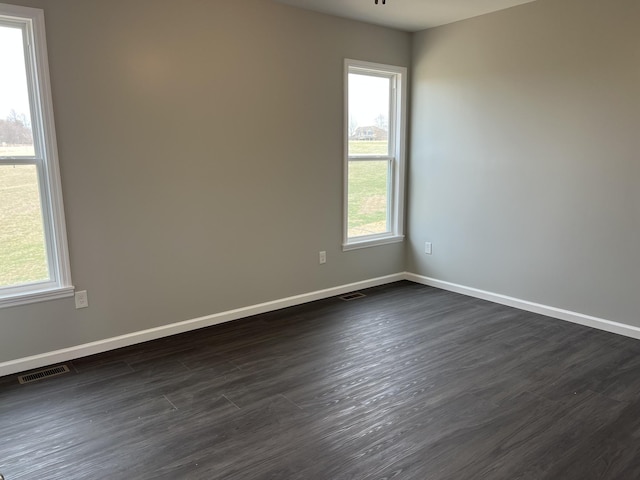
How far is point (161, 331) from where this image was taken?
11.6ft

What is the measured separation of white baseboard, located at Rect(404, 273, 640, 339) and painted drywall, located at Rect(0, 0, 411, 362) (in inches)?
46.0

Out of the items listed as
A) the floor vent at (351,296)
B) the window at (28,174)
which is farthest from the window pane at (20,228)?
the floor vent at (351,296)

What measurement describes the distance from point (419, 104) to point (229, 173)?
7.31 feet

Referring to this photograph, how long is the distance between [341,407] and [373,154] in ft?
9.46

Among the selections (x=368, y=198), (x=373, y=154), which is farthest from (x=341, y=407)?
(x=373, y=154)

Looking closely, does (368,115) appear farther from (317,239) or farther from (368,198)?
(317,239)

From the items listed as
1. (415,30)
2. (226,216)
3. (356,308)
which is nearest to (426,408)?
(356,308)

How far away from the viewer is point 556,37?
3.67 meters

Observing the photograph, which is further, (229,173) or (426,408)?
(229,173)

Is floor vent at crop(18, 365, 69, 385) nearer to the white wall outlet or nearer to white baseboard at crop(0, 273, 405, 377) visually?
white baseboard at crop(0, 273, 405, 377)

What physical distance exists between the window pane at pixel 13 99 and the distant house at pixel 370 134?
107 inches

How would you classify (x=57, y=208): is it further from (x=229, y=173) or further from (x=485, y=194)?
(x=485, y=194)

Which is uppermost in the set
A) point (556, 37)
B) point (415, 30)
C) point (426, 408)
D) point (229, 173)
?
point (415, 30)

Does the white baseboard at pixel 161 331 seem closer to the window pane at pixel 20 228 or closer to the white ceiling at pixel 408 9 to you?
the window pane at pixel 20 228
